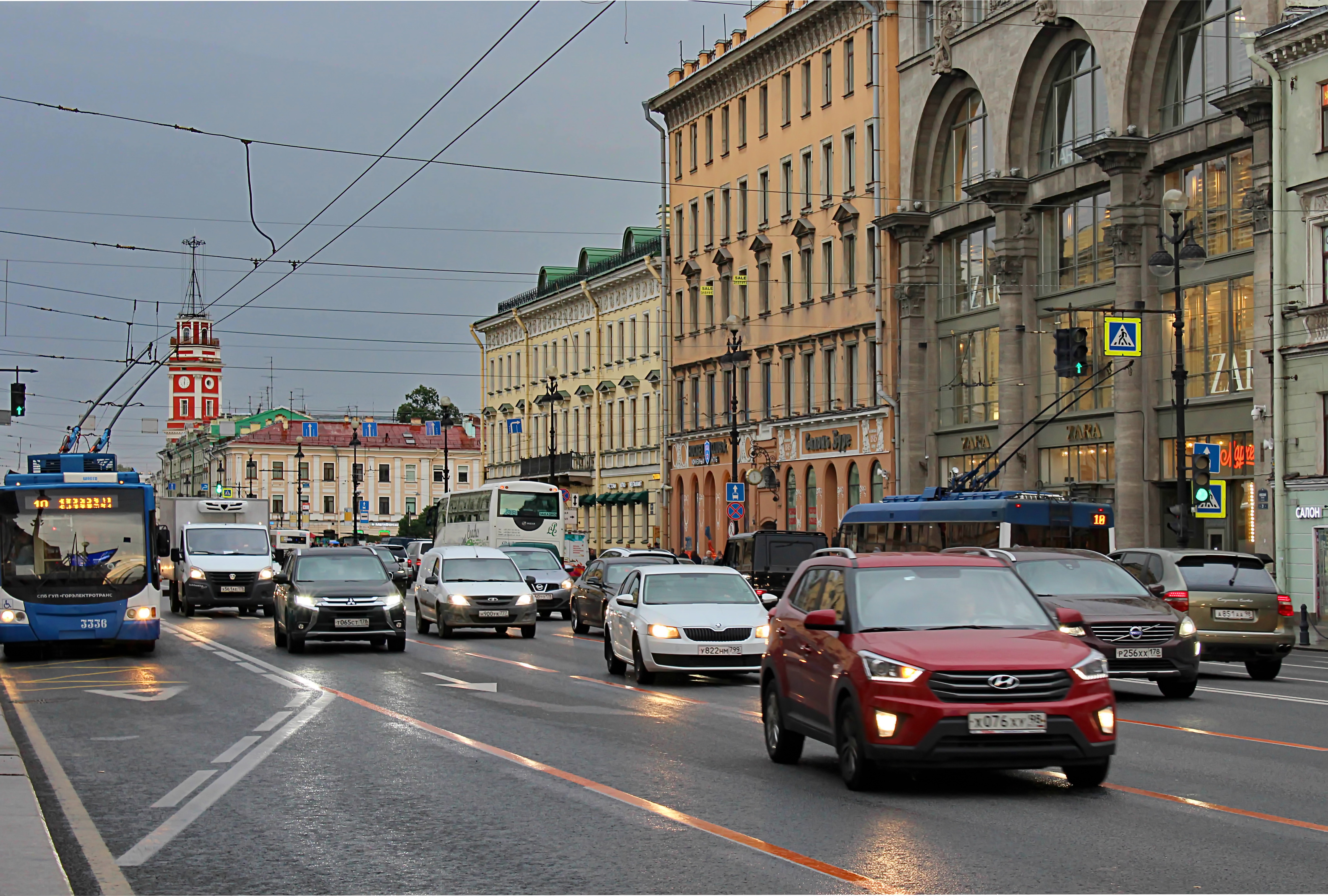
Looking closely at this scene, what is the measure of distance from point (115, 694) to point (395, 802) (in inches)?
404

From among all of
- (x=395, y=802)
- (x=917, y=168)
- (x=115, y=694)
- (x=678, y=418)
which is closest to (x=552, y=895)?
(x=395, y=802)

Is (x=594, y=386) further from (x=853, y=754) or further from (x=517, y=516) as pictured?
(x=853, y=754)

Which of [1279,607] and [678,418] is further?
[678,418]

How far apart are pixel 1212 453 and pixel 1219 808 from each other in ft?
91.3

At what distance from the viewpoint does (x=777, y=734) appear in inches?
525

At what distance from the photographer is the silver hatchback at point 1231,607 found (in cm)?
2297

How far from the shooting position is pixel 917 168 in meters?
56.6

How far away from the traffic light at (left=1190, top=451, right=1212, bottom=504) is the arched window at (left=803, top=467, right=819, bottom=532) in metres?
29.3

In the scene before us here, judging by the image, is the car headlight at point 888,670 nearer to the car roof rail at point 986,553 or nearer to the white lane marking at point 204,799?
the car roof rail at point 986,553

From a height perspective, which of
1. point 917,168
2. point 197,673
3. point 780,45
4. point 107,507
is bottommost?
point 197,673

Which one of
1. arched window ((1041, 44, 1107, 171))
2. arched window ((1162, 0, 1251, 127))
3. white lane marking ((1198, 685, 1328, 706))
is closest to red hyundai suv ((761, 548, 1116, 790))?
white lane marking ((1198, 685, 1328, 706))

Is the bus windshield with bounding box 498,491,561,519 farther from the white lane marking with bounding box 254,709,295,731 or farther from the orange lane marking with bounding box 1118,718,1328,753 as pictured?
the orange lane marking with bounding box 1118,718,1328,753

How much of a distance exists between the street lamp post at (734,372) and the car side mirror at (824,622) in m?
41.1

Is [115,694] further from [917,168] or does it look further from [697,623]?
[917,168]
